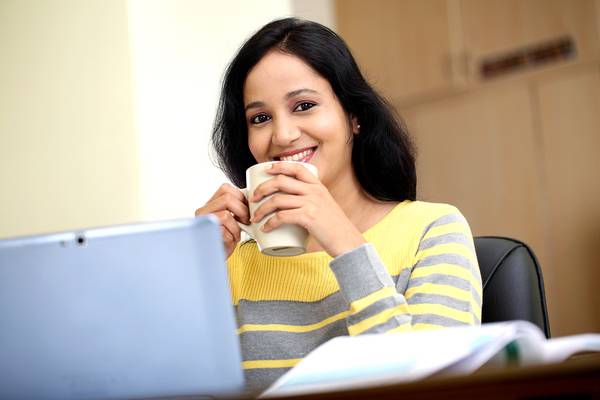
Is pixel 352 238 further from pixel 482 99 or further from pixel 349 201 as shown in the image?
pixel 482 99

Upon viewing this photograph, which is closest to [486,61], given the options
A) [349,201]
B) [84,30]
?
[84,30]

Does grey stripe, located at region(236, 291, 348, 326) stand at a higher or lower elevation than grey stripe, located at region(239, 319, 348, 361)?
higher

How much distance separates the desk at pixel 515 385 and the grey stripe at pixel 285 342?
715mm

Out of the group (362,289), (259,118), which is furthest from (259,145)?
(362,289)

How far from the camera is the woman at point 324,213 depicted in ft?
3.58

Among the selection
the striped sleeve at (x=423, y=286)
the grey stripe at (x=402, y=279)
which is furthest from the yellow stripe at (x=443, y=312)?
the grey stripe at (x=402, y=279)

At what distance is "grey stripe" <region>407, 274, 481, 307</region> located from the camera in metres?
1.16

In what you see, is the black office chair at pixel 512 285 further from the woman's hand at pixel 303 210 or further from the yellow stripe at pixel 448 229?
the woman's hand at pixel 303 210

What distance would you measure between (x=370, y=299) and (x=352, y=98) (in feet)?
1.60

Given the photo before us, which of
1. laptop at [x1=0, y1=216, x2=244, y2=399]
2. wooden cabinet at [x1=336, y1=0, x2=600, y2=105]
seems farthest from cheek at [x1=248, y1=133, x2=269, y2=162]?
wooden cabinet at [x1=336, y1=0, x2=600, y2=105]

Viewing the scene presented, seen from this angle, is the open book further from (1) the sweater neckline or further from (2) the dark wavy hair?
(2) the dark wavy hair

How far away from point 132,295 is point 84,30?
1.56 m

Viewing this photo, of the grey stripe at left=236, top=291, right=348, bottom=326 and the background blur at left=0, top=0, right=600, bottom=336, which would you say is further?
the background blur at left=0, top=0, right=600, bottom=336

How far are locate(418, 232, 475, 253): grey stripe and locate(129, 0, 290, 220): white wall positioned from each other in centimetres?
96
